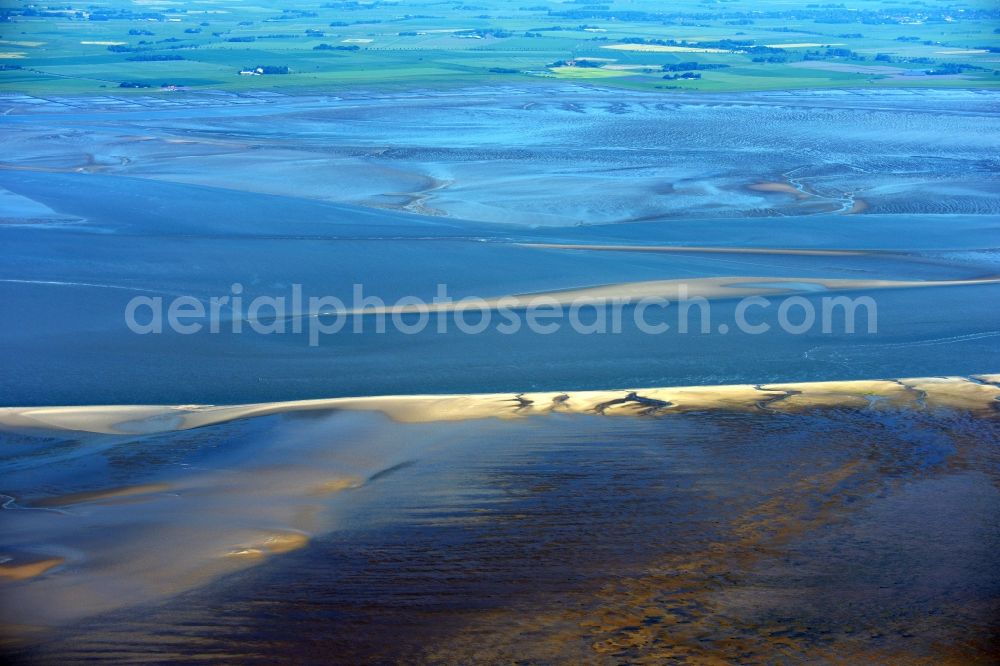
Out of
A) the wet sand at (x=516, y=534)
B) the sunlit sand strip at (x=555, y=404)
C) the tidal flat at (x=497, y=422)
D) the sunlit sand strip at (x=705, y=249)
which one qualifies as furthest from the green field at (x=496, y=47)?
the wet sand at (x=516, y=534)

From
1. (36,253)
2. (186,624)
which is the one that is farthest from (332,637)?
(36,253)

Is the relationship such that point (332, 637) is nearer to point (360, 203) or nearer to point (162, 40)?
point (360, 203)

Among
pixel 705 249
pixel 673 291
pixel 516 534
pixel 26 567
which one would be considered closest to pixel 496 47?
pixel 705 249

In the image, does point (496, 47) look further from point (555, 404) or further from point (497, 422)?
point (497, 422)

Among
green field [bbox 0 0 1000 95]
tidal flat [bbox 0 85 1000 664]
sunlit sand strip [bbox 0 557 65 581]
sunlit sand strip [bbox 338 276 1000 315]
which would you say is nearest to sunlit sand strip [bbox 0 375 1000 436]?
tidal flat [bbox 0 85 1000 664]

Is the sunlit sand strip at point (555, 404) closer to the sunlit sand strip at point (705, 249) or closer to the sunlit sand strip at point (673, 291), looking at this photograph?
the sunlit sand strip at point (673, 291)

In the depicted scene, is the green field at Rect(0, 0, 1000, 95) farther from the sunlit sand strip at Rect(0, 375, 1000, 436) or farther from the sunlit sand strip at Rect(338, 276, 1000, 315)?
the sunlit sand strip at Rect(0, 375, 1000, 436)
